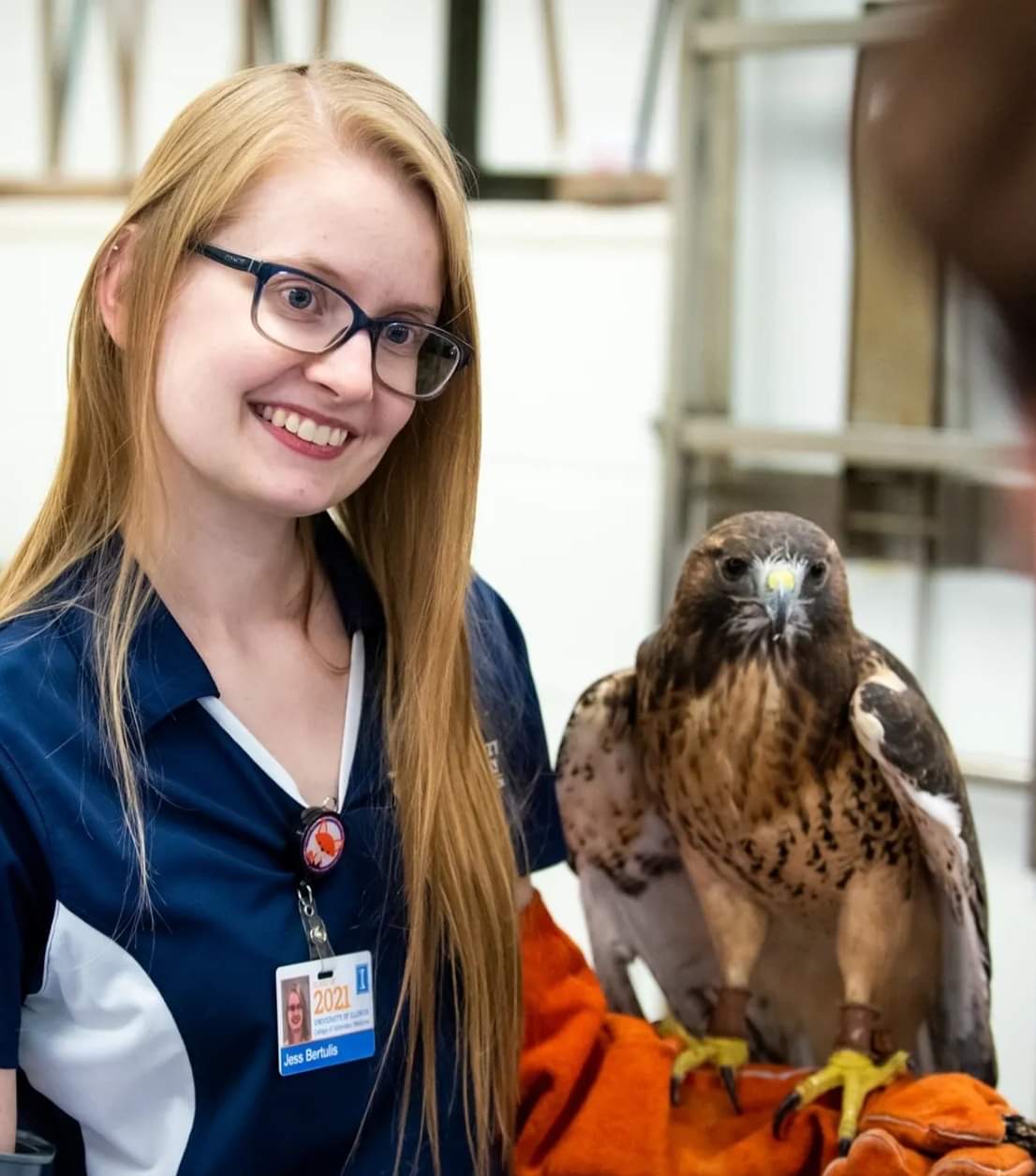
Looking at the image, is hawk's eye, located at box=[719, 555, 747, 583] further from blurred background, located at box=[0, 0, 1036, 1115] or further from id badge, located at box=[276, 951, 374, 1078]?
blurred background, located at box=[0, 0, 1036, 1115]

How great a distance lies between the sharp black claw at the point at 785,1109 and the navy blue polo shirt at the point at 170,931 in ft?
0.93

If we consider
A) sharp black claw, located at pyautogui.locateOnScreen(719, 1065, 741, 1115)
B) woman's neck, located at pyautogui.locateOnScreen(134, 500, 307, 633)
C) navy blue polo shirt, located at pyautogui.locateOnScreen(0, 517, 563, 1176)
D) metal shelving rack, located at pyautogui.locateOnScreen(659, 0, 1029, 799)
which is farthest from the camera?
metal shelving rack, located at pyautogui.locateOnScreen(659, 0, 1029, 799)

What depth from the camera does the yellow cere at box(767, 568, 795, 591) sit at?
3.69ft

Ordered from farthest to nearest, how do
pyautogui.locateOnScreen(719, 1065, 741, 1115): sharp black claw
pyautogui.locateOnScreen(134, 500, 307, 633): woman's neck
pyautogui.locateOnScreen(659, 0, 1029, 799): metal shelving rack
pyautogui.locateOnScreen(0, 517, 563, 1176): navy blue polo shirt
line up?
pyautogui.locateOnScreen(659, 0, 1029, 799): metal shelving rack
pyautogui.locateOnScreen(719, 1065, 741, 1115): sharp black claw
pyautogui.locateOnScreen(134, 500, 307, 633): woman's neck
pyautogui.locateOnScreen(0, 517, 563, 1176): navy blue polo shirt

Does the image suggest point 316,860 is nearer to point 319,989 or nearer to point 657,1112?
point 319,989

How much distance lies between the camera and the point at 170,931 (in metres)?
0.97

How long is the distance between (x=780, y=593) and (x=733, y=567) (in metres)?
0.06

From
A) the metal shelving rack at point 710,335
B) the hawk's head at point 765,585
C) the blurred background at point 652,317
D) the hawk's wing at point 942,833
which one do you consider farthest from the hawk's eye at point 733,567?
the metal shelving rack at point 710,335

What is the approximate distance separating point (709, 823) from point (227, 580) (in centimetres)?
45

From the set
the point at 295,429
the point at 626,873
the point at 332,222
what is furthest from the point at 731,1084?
the point at 332,222

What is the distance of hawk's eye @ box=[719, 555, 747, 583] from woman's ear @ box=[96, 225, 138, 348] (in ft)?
1.61

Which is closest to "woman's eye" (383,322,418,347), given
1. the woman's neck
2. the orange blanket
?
the woman's neck

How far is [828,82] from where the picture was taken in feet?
5.72

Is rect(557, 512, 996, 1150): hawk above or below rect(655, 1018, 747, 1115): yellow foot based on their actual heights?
above
